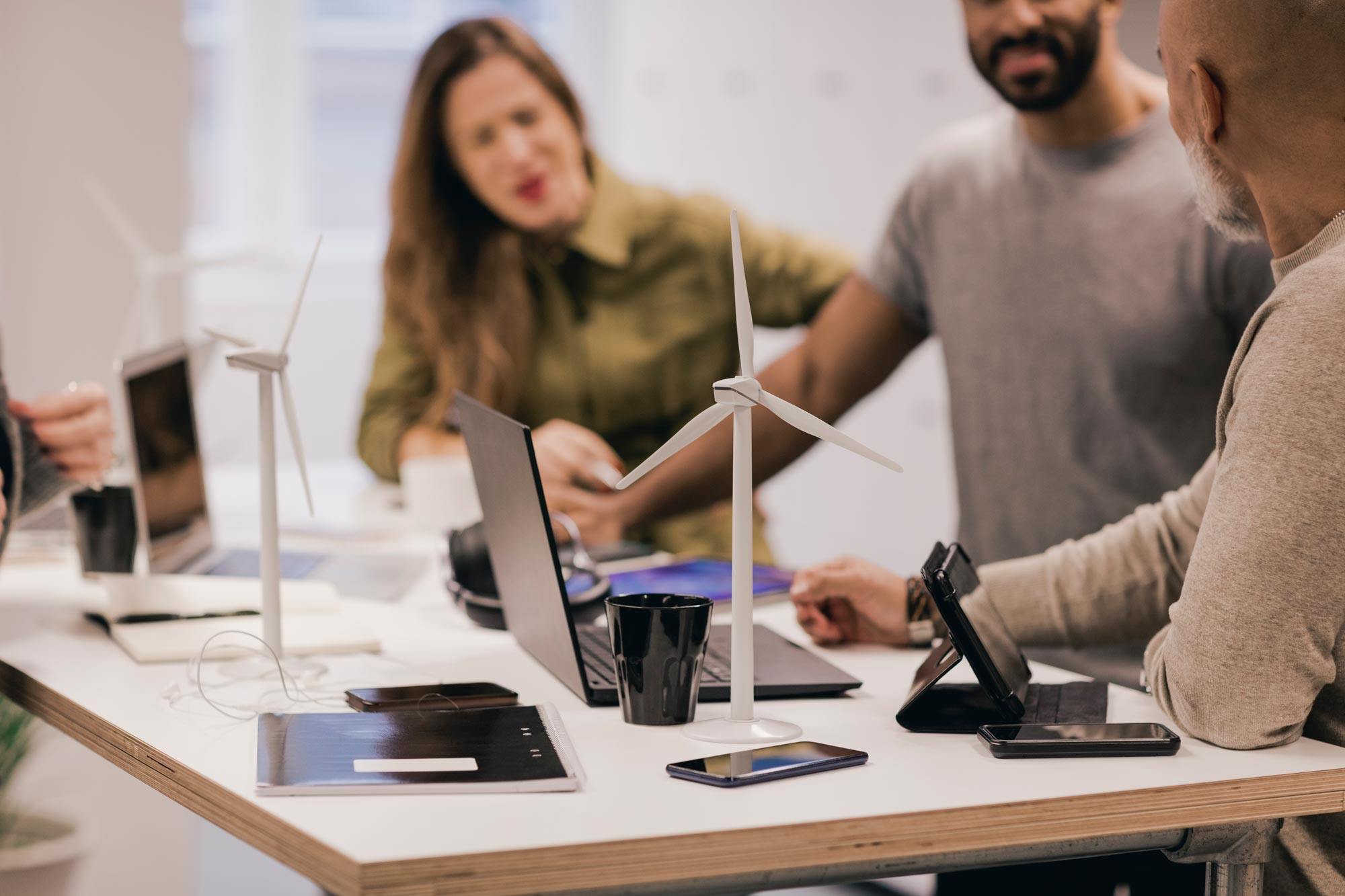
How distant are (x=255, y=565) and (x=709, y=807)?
3.65 feet

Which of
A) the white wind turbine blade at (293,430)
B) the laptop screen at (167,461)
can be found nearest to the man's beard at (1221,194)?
the white wind turbine blade at (293,430)

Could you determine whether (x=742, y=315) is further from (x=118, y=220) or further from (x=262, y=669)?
(x=118, y=220)

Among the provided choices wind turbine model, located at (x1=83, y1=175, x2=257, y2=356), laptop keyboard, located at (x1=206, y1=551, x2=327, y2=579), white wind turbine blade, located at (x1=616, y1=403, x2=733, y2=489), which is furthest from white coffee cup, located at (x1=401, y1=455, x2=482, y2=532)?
white wind turbine blade, located at (x1=616, y1=403, x2=733, y2=489)

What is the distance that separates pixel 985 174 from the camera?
7.22ft

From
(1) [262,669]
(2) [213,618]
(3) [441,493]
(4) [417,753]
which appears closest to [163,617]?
(2) [213,618]

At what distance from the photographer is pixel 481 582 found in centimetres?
166

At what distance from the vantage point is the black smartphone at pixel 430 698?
1.21 meters

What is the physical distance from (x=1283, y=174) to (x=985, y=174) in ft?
3.56

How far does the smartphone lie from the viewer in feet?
3.32

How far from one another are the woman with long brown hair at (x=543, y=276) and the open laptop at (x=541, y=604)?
3.65 ft

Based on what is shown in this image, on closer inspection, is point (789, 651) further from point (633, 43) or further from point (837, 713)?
point (633, 43)

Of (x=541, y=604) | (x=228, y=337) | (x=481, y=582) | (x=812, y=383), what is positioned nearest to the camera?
(x=541, y=604)

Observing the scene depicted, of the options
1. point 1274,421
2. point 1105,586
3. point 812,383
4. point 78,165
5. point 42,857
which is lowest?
point 42,857

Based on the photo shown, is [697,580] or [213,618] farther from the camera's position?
[697,580]
